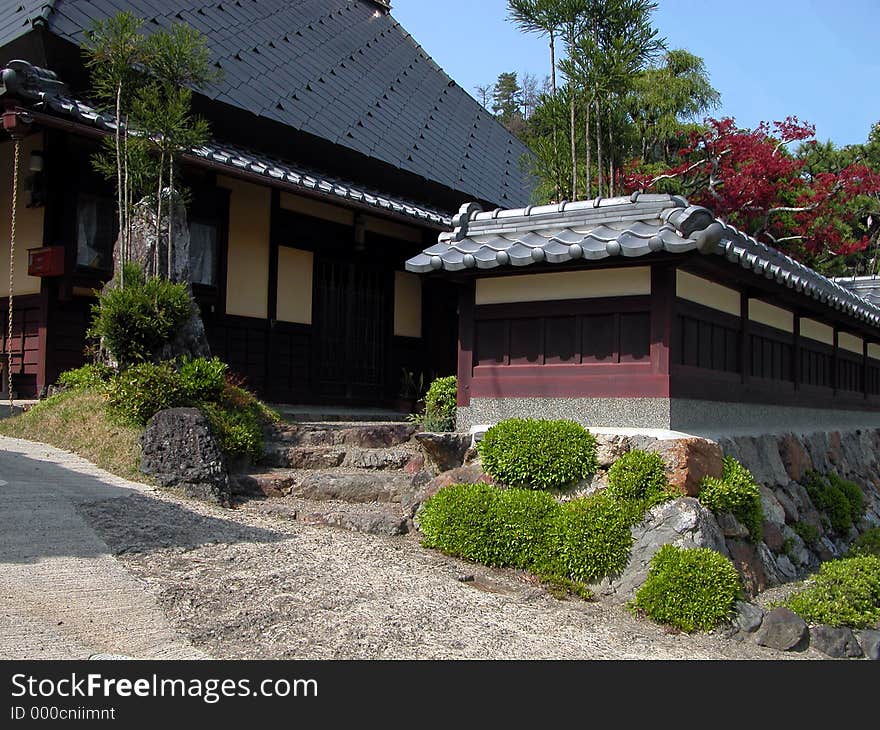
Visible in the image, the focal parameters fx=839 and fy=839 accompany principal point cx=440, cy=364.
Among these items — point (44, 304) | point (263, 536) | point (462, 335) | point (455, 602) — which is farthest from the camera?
point (44, 304)

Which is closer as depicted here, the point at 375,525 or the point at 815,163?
the point at 375,525

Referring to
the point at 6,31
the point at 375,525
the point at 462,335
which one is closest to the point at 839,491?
the point at 462,335

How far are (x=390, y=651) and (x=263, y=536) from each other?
2.07 metres

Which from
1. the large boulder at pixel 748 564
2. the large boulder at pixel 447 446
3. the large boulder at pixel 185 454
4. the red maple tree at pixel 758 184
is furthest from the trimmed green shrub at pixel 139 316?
the red maple tree at pixel 758 184

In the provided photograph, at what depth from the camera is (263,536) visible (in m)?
6.47

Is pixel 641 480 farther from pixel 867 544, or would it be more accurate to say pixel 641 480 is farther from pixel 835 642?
pixel 867 544

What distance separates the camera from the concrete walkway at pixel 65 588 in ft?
14.3

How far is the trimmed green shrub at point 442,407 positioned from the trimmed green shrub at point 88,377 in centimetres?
351

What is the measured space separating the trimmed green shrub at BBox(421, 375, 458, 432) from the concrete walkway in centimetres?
332

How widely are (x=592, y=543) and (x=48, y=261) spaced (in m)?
7.39

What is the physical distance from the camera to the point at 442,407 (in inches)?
370

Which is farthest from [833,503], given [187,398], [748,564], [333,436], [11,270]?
[11,270]

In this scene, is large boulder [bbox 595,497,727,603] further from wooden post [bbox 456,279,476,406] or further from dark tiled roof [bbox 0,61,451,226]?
dark tiled roof [bbox 0,61,451,226]

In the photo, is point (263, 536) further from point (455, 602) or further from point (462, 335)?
point (462, 335)
